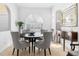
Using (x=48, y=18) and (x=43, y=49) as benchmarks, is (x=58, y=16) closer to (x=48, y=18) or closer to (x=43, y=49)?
(x=48, y=18)

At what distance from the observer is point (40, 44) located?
254 centimetres

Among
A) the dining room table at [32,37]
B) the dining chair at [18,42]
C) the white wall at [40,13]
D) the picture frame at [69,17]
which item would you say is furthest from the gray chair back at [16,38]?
the picture frame at [69,17]

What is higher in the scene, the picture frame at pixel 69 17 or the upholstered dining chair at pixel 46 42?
the picture frame at pixel 69 17

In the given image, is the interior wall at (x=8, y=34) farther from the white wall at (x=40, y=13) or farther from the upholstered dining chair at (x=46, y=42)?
the upholstered dining chair at (x=46, y=42)

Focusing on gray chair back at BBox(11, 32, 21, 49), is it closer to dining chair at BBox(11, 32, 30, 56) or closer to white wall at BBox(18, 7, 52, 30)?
dining chair at BBox(11, 32, 30, 56)

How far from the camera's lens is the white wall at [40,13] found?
2.41m

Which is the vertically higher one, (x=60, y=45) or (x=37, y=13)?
(x=37, y=13)

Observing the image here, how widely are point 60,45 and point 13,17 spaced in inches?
44.0

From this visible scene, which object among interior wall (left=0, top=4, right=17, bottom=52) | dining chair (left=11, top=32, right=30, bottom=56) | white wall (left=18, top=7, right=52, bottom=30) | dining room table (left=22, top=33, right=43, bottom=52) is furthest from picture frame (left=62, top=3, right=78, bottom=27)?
interior wall (left=0, top=4, right=17, bottom=52)

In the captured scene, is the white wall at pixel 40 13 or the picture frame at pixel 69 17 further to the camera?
the picture frame at pixel 69 17

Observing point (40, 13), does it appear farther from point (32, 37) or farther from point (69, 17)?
point (69, 17)

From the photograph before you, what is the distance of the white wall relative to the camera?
95.0 inches

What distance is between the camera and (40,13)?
245cm

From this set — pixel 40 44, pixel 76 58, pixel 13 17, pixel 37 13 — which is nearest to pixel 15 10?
pixel 13 17
